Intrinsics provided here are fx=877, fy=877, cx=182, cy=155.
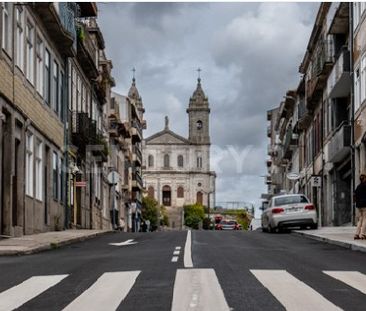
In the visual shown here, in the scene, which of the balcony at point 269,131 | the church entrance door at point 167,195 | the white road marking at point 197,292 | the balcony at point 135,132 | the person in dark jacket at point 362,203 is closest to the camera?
the white road marking at point 197,292

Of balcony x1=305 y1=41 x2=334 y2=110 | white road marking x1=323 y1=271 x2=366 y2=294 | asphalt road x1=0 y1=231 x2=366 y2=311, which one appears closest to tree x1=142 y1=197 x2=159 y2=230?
balcony x1=305 y1=41 x2=334 y2=110

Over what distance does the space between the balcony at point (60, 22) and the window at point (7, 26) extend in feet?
12.1

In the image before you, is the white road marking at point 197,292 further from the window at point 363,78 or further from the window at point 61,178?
the window at point 61,178

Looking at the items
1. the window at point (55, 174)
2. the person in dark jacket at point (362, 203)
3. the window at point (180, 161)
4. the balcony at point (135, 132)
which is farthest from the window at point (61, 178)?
the window at point (180, 161)

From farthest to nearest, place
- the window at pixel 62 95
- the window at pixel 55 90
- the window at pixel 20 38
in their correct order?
the window at pixel 62 95, the window at pixel 55 90, the window at pixel 20 38

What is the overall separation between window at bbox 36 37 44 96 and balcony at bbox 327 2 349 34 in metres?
14.1

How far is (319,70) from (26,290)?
3834 cm

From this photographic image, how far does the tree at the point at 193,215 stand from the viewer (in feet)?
521

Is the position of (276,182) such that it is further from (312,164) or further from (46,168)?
(46,168)

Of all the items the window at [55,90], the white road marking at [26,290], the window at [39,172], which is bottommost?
the white road marking at [26,290]

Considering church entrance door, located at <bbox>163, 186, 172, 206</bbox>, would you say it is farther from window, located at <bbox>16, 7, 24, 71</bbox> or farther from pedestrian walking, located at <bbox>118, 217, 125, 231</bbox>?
window, located at <bbox>16, 7, 24, 71</bbox>

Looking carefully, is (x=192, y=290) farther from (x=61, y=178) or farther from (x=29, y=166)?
(x=61, y=178)

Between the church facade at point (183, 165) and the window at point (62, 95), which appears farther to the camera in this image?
the church facade at point (183, 165)

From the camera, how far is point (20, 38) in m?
28.0
